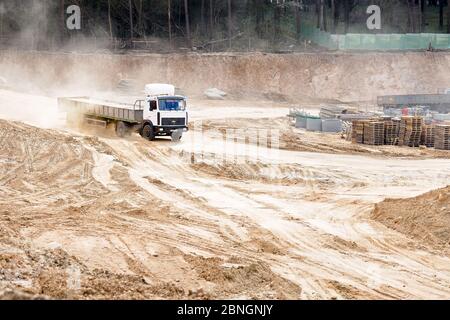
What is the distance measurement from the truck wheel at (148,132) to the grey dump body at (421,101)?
72.5 feet

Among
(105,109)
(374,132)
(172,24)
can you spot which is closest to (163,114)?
(105,109)

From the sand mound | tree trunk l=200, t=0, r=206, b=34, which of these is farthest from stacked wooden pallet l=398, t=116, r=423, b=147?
tree trunk l=200, t=0, r=206, b=34

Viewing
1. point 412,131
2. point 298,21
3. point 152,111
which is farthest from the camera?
point 298,21

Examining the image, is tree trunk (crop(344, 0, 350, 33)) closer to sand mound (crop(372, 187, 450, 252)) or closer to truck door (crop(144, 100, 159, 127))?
truck door (crop(144, 100, 159, 127))

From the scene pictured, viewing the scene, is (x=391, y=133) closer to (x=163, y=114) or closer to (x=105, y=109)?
(x=163, y=114)

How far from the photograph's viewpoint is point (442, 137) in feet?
124

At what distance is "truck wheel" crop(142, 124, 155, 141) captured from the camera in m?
37.2

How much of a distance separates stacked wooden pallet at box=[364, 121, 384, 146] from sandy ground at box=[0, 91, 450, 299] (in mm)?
1276

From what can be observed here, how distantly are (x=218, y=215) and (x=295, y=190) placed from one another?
5.24 m

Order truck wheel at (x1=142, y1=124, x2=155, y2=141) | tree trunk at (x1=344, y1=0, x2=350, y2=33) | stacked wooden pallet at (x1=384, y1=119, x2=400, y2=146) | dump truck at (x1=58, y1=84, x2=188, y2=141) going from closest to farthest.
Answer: dump truck at (x1=58, y1=84, x2=188, y2=141), truck wheel at (x1=142, y1=124, x2=155, y2=141), stacked wooden pallet at (x1=384, y1=119, x2=400, y2=146), tree trunk at (x1=344, y1=0, x2=350, y2=33)

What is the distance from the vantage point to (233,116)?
50.0 meters

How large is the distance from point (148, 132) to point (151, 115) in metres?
0.87

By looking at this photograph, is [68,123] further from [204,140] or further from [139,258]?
[139,258]
